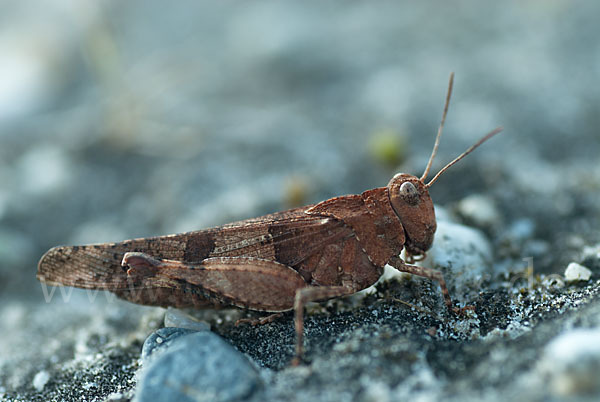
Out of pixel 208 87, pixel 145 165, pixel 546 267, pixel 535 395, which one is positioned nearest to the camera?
pixel 535 395

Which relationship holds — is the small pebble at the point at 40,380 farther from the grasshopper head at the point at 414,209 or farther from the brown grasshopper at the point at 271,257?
the grasshopper head at the point at 414,209

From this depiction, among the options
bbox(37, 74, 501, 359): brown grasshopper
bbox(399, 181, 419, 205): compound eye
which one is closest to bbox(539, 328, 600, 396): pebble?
bbox(37, 74, 501, 359): brown grasshopper

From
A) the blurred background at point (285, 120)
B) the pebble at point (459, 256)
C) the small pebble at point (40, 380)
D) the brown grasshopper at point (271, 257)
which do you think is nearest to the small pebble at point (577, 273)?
the blurred background at point (285, 120)

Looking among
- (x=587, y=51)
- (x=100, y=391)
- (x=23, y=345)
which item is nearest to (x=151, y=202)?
(x=23, y=345)

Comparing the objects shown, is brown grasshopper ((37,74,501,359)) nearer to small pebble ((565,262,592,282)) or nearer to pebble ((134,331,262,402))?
pebble ((134,331,262,402))

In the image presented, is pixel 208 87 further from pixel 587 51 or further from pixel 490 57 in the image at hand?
pixel 587 51

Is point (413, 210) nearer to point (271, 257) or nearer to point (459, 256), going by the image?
point (459, 256)
